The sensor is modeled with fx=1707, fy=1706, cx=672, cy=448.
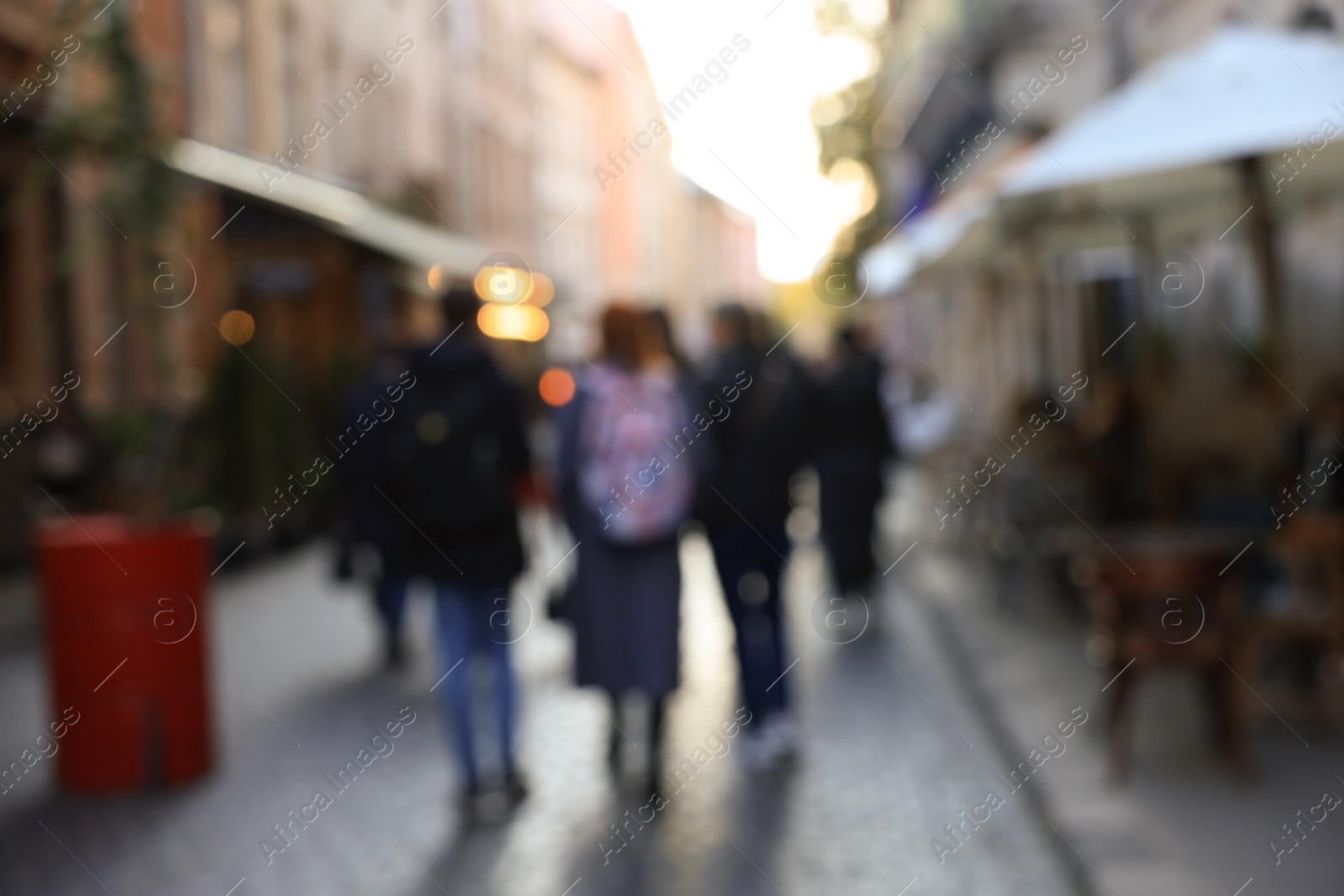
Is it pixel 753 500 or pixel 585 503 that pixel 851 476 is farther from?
pixel 585 503

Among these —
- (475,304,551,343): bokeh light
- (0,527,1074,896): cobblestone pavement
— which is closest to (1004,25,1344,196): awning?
(0,527,1074,896): cobblestone pavement

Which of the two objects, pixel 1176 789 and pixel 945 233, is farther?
pixel 945 233

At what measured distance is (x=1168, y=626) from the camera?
22.1ft

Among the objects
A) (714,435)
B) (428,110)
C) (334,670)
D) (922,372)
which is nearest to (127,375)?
(334,670)

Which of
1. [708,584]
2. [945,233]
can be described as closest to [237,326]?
[708,584]

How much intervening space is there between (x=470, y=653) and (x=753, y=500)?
1.57 meters

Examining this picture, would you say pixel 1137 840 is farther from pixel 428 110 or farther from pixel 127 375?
pixel 428 110

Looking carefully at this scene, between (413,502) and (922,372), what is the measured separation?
35.2 meters

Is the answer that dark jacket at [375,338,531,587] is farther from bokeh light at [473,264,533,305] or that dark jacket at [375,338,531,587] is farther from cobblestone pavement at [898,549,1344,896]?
bokeh light at [473,264,533,305]

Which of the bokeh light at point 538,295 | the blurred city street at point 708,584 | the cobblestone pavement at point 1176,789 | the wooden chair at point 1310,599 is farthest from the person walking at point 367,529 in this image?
the bokeh light at point 538,295

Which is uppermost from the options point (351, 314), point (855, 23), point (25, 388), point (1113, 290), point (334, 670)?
point (855, 23)

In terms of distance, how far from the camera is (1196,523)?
9.18 meters

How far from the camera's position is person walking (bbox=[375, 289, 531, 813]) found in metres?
6.46

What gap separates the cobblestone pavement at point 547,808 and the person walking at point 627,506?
0.52 meters
